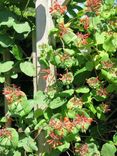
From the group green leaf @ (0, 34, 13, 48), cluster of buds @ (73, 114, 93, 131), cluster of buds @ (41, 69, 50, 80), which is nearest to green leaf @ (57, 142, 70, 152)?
cluster of buds @ (73, 114, 93, 131)

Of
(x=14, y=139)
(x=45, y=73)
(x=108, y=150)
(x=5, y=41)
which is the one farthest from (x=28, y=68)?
(x=108, y=150)

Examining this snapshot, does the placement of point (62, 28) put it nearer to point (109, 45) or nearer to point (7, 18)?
point (109, 45)

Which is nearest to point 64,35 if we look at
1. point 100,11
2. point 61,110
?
point 100,11

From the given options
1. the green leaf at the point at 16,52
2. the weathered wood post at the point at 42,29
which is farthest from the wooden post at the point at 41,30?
the green leaf at the point at 16,52

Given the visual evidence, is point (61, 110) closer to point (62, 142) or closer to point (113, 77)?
point (62, 142)

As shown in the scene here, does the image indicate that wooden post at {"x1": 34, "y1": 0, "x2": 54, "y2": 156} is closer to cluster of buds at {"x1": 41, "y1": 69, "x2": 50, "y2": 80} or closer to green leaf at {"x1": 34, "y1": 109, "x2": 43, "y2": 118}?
cluster of buds at {"x1": 41, "y1": 69, "x2": 50, "y2": 80}

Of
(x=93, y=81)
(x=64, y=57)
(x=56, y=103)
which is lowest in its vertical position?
(x=56, y=103)

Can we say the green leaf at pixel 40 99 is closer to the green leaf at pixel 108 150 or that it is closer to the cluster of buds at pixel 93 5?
the green leaf at pixel 108 150
